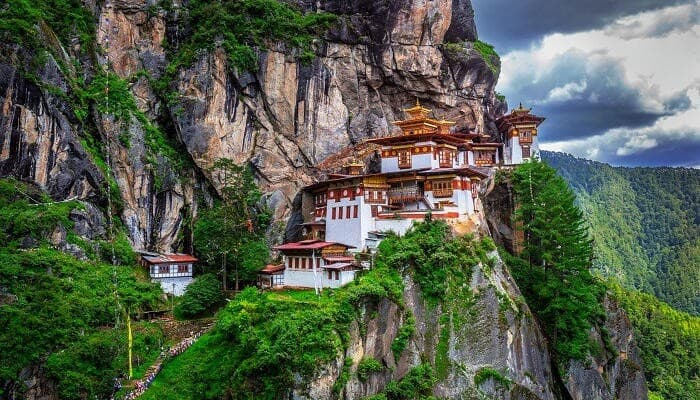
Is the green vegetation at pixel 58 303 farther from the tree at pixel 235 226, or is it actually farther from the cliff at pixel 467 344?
the cliff at pixel 467 344

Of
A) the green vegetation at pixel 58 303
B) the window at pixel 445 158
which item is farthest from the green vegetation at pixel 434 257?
the green vegetation at pixel 58 303

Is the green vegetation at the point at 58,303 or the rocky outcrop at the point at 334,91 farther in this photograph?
the rocky outcrop at the point at 334,91

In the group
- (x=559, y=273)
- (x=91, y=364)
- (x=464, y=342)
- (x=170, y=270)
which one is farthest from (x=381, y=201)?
(x=91, y=364)

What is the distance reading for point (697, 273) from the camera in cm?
12875

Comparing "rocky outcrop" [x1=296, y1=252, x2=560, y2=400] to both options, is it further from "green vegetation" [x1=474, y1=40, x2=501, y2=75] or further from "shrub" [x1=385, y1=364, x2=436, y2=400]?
"green vegetation" [x1=474, y1=40, x2=501, y2=75]

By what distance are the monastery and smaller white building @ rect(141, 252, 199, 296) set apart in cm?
689

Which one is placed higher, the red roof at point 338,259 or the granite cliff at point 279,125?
the granite cliff at point 279,125

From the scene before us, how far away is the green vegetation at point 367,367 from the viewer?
31192 millimetres

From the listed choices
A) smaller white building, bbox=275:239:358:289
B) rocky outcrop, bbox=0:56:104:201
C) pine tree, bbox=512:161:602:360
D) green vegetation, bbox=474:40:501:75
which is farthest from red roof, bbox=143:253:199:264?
green vegetation, bbox=474:40:501:75

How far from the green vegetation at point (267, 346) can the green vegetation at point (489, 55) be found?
33621mm

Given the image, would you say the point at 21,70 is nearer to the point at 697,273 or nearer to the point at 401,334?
the point at 401,334

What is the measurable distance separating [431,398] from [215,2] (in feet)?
133

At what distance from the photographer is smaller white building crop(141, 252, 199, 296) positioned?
42.3 meters

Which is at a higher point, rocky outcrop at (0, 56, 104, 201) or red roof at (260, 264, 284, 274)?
rocky outcrop at (0, 56, 104, 201)
